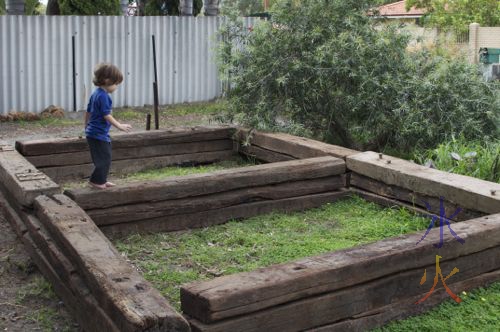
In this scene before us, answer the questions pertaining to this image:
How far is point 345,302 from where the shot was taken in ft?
12.9

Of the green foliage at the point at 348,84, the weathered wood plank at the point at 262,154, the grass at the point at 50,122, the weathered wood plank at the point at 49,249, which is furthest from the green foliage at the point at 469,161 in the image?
the grass at the point at 50,122

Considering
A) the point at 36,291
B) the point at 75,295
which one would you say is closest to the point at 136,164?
the point at 36,291

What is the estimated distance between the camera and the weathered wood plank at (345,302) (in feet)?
11.7

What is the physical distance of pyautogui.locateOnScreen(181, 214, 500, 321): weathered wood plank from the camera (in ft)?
11.5

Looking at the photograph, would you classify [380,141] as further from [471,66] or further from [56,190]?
[56,190]

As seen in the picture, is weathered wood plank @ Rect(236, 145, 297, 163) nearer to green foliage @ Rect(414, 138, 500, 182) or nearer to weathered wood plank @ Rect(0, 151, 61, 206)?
green foliage @ Rect(414, 138, 500, 182)

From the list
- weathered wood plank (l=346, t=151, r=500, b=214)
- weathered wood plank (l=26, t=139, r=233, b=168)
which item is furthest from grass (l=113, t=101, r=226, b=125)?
weathered wood plank (l=346, t=151, r=500, b=214)

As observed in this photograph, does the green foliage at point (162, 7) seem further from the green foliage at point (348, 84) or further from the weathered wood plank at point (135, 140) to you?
the weathered wood plank at point (135, 140)

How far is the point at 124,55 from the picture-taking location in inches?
574

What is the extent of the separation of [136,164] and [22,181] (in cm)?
262

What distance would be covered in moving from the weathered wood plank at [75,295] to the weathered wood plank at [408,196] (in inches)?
121

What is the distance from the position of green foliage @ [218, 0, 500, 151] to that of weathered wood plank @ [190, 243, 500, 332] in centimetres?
369

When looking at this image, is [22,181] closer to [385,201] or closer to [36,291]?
[36,291]

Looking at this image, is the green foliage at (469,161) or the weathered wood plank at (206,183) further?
the green foliage at (469,161)
